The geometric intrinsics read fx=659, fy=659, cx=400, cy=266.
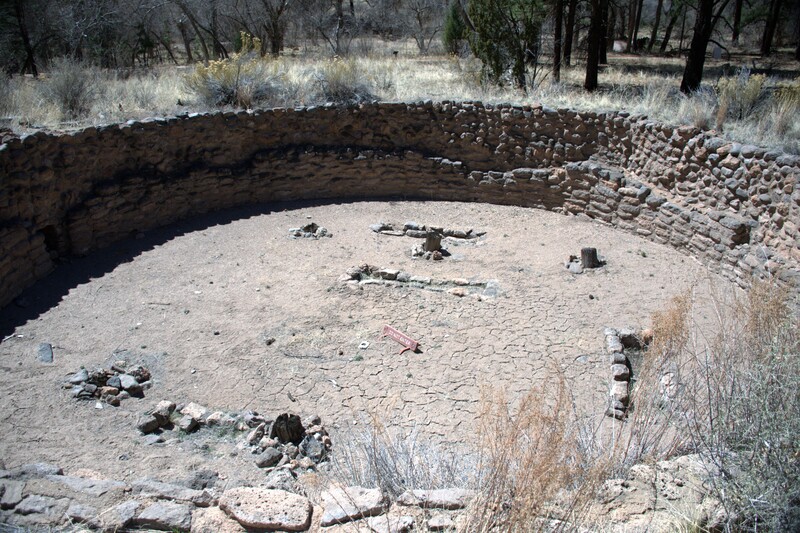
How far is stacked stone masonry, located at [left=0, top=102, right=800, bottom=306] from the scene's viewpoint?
816 cm

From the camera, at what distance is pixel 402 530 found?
321cm

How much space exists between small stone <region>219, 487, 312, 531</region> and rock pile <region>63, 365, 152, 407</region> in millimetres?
2776

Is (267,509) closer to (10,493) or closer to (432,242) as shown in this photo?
(10,493)

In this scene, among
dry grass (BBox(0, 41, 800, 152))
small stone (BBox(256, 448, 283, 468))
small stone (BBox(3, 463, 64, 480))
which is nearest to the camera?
small stone (BBox(3, 463, 64, 480))

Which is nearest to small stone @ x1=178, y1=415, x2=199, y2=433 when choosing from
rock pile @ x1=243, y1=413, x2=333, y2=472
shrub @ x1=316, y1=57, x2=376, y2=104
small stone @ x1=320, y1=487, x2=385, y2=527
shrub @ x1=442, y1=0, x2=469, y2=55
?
rock pile @ x1=243, y1=413, x2=333, y2=472

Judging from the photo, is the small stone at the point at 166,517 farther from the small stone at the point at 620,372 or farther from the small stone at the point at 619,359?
the small stone at the point at 619,359

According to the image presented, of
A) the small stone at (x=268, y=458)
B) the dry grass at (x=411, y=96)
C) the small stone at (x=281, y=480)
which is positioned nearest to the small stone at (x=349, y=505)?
the small stone at (x=281, y=480)

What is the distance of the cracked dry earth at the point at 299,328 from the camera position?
221 inches

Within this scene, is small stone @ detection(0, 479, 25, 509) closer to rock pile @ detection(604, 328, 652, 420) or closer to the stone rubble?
rock pile @ detection(604, 328, 652, 420)

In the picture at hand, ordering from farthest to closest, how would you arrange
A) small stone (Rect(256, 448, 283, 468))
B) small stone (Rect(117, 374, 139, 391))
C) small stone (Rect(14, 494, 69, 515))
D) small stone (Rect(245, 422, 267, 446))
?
1. small stone (Rect(117, 374, 139, 391))
2. small stone (Rect(245, 422, 267, 446))
3. small stone (Rect(256, 448, 283, 468))
4. small stone (Rect(14, 494, 69, 515))

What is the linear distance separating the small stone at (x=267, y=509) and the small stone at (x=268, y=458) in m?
1.46

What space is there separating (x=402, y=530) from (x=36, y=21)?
1815cm

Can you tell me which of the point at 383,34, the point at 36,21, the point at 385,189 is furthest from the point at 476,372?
the point at 383,34

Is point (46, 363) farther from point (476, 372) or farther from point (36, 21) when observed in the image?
point (36, 21)
